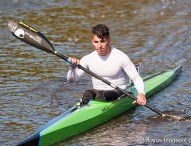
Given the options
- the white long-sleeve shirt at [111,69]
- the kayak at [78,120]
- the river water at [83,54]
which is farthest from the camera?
the white long-sleeve shirt at [111,69]

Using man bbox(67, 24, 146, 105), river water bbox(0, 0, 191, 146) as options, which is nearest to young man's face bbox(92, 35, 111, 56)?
man bbox(67, 24, 146, 105)

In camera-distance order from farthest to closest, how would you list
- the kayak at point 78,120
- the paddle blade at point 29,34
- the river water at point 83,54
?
1. the paddle blade at point 29,34
2. the river water at point 83,54
3. the kayak at point 78,120

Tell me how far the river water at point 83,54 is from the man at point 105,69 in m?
0.48

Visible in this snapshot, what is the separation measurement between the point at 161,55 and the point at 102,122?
4780 mm

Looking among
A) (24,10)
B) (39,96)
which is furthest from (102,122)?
(24,10)

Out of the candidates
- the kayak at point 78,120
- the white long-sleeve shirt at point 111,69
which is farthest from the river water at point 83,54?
the white long-sleeve shirt at point 111,69

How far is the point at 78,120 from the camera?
7816mm

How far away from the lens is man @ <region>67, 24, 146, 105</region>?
810cm

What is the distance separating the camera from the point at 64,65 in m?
12.1

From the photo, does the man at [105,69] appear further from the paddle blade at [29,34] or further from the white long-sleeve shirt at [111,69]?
the paddle blade at [29,34]

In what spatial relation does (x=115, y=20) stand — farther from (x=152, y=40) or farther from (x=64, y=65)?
(x=64, y=65)

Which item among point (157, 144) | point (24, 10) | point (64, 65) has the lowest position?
point (157, 144)

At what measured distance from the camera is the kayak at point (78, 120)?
286 inches

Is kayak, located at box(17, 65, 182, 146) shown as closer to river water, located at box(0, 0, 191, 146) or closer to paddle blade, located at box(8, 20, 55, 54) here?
river water, located at box(0, 0, 191, 146)
